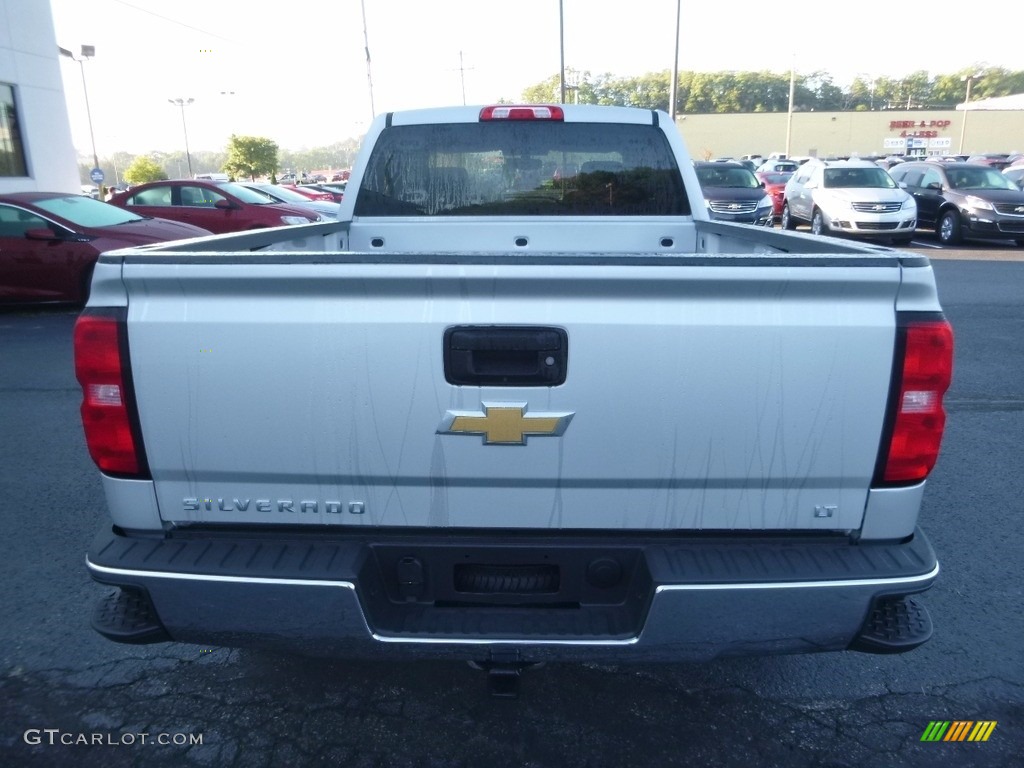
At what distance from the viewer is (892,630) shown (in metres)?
2.29

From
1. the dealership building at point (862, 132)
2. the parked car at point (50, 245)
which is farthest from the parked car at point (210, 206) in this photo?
the dealership building at point (862, 132)

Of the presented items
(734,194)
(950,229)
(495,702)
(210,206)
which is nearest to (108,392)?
(495,702)

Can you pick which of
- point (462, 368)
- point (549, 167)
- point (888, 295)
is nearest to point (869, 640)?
point (888, 295)

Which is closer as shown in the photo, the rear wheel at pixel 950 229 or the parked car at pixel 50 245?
the parked car at pixel 50 245

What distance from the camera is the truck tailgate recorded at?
6.82 feet

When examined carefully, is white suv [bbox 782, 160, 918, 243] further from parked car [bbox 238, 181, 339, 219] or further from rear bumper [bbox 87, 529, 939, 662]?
rear bumper [bbox 87, 529, 939, 662]

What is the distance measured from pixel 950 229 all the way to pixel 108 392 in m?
18.8

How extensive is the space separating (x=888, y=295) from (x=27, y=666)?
3323mm

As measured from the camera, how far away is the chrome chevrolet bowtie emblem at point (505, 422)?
2125 millimetres

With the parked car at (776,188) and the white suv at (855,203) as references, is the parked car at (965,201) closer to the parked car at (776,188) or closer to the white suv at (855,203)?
the white suv at (855,203)

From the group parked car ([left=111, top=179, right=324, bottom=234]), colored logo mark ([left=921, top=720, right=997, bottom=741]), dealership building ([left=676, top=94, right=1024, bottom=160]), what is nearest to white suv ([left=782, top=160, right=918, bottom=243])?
parked car ([left=111, top=179, right=324, bottom=234])

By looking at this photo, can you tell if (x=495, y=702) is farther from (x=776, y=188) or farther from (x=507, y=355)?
(x=776, y=188)

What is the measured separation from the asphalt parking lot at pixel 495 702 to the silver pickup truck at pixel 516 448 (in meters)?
0.62

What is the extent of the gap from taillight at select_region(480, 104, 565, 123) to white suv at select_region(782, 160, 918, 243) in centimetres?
1424
